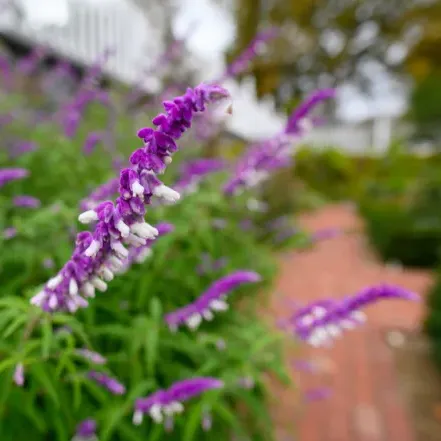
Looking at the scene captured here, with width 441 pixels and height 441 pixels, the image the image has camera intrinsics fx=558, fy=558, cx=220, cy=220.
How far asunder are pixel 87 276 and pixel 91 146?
1815 mm

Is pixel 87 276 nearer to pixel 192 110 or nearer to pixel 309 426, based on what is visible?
pixel 192 110

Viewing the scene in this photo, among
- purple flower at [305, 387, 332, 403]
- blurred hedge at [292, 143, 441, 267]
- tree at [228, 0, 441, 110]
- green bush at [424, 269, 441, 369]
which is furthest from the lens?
tree at [228, 0, 441, 110]

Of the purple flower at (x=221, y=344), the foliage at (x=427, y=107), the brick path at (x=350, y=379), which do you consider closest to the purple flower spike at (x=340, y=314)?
the purple flower at (x=221, y=344)

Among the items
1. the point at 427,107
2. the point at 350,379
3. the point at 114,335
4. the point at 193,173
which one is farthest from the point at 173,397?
the point at 427,107

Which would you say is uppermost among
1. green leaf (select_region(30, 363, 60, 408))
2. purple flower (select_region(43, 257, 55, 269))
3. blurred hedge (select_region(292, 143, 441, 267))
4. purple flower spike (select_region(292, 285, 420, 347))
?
purple flower (select_region(43, 257, 55, 269))

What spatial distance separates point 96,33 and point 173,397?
322 inches

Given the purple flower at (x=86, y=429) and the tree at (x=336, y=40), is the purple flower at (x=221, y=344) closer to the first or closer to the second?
the purple flower at (x=86, y=429)

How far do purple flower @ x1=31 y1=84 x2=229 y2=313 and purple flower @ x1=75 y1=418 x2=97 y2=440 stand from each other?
69cm

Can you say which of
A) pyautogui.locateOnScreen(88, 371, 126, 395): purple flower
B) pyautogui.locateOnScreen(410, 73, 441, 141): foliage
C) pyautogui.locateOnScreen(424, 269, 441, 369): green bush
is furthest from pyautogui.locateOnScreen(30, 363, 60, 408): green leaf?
pyautogui.locateOnScreen(410, 73, 441, 141): foliage

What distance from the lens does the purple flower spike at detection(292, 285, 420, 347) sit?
160 cm

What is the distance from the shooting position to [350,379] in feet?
14.3

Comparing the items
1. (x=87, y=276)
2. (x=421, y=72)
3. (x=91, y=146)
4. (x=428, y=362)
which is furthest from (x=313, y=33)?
(x=87, y=276)

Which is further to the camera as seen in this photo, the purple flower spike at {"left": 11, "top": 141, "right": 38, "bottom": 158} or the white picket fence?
the white picket fence

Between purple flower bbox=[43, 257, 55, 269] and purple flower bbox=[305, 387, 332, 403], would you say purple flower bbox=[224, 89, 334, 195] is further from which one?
purple flower bbox=[305, 387, 332, 403]
